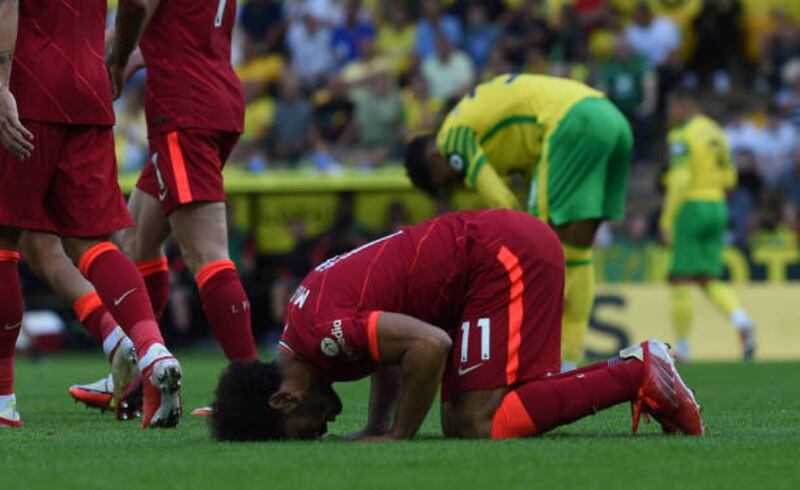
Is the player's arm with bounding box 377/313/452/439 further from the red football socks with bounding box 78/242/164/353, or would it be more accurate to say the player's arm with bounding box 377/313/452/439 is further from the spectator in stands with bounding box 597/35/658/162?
the spectator in stands with bounding box 597/35/658/162

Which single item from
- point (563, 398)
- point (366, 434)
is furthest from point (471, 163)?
point (563, 398)

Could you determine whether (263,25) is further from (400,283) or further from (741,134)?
(400,283)

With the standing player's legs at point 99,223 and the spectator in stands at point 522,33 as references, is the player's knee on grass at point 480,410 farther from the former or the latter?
the spectator in stands at point 522,33

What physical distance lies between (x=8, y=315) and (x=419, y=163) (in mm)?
3110

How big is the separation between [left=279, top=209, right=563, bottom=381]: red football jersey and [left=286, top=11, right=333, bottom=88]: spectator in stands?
1443cm

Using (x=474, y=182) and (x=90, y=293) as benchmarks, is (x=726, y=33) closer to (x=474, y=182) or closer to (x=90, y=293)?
(x=474, y=182)

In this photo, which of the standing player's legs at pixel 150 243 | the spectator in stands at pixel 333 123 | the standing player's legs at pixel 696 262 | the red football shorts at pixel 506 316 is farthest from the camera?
the spectator in stands at pixel 333 123

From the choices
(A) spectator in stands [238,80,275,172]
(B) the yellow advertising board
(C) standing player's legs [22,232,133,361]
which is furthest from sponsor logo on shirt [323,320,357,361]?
(A) spectator in stands [238,80,275,172]

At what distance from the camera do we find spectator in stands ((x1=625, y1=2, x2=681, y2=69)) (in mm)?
19047

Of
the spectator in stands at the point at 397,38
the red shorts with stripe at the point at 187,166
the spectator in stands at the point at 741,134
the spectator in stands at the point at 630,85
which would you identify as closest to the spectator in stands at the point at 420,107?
the spectator in stands at the point at 397,38

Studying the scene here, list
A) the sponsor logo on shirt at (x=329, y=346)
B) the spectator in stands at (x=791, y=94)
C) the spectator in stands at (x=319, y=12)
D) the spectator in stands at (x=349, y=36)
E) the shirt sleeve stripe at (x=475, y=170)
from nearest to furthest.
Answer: the sponsor logo on shirt at (x=329, y=346) < the shirt sleeve stripe at (x=475, y=170) < the spectator in stands at (x=791, y=94) < the spectator in stands at (x=349, y=36) < the spectator in stands at (x=319, y=12)

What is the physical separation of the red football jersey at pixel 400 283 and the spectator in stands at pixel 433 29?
44.9 ft

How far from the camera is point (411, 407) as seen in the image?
5.71m

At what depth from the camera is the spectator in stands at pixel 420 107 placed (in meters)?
18.8
